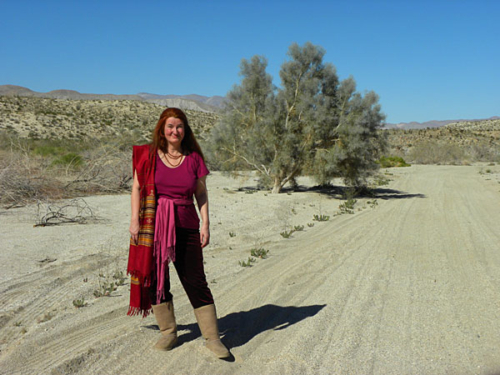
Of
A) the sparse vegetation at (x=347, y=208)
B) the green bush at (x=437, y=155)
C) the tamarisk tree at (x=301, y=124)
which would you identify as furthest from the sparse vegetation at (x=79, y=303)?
the green bush at (x=437, y=155)

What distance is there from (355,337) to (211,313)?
4.67ft

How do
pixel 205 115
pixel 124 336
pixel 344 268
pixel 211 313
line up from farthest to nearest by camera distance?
pixel 205 115 → pixel 344 268 → pixel 124 336 → pixel 211 313

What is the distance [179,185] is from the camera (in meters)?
3.51

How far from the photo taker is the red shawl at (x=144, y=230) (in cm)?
348

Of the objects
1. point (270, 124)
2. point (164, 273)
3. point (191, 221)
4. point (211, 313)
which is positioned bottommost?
point (211, 313)

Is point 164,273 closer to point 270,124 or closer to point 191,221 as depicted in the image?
point 191,221

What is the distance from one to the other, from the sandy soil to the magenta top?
119 cm

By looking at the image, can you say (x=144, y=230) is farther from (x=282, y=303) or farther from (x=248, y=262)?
(x=248, y=262)

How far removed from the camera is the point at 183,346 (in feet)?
12.6

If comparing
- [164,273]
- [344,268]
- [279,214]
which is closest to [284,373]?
[164,273]

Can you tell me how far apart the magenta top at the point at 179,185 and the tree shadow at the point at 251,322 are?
122 centimetres

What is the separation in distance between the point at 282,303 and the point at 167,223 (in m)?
2.14

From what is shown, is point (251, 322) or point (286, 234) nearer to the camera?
point (251, 322)

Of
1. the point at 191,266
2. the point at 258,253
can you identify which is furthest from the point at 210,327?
the point at 258,253
